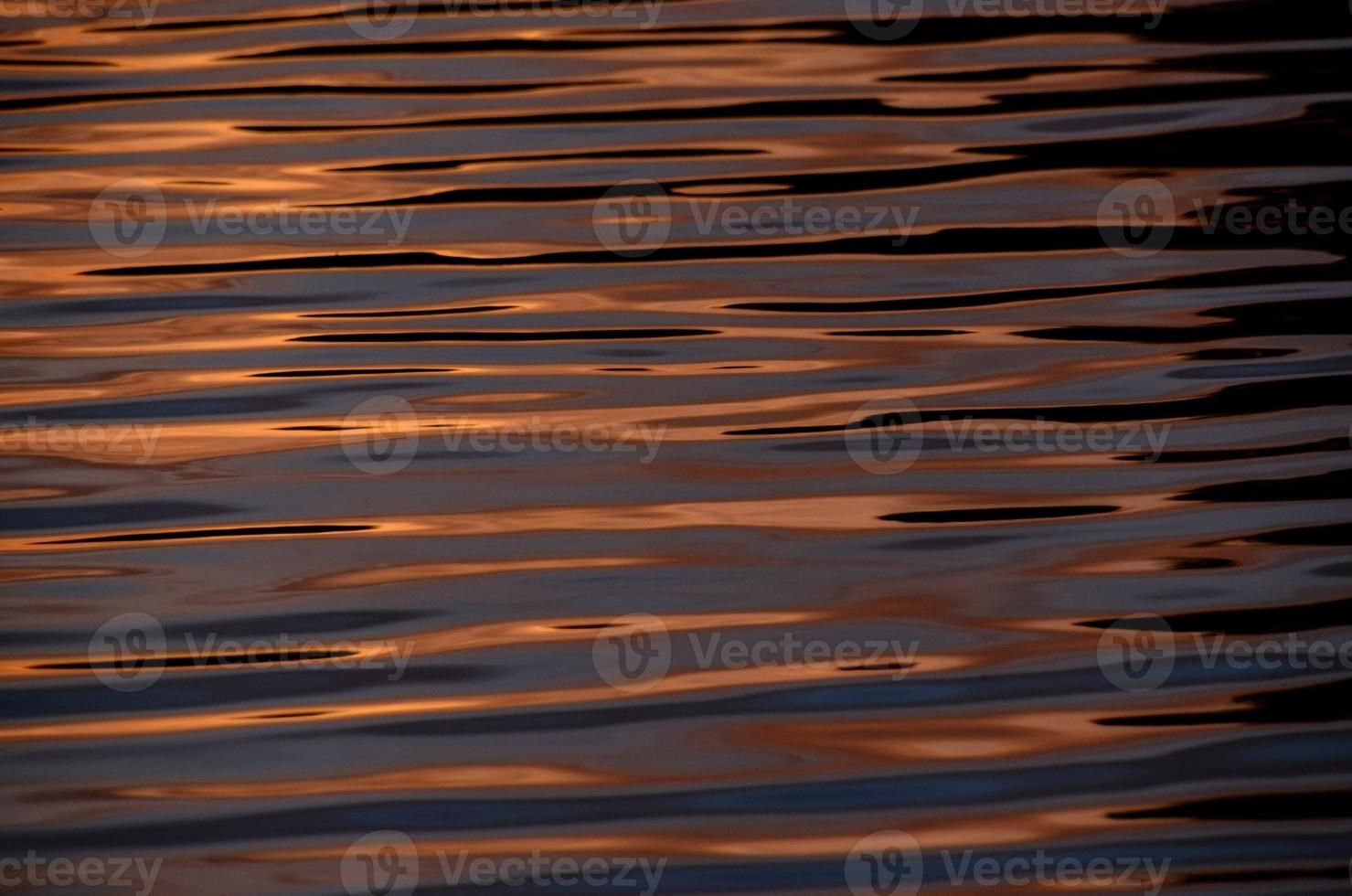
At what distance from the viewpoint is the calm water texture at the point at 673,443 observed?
102 cm

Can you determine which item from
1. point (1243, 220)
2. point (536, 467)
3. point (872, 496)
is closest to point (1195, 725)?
point (872, 496)

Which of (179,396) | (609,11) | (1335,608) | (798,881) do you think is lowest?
(798,881)

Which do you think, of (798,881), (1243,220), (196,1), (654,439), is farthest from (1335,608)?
(196,1)

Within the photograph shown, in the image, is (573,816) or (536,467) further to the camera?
(536,467)

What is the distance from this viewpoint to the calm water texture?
1024 mm

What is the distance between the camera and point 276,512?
1.11m

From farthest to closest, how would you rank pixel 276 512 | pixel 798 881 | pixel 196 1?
1. pixel 196 1
2. pixel 276 512
3. pixel 798 881

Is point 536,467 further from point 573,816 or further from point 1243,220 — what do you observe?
point 1243,220

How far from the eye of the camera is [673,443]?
113 centimetres

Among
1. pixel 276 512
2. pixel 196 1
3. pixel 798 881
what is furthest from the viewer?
pixel 196 1

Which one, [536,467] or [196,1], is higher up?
[196,1]

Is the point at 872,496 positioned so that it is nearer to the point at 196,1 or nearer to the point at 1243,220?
the point at 1243,220

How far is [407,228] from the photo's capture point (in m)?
1.20

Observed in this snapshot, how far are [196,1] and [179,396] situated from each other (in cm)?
53
